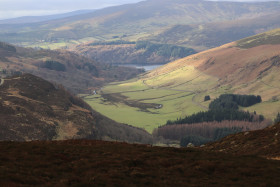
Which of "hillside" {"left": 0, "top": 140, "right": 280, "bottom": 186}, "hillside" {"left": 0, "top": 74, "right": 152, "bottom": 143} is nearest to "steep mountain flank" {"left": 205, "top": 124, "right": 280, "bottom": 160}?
"hillside" {"left": 0, "top": 140, "right": 280, "bottom": 186}

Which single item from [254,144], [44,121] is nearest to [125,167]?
[254,144]

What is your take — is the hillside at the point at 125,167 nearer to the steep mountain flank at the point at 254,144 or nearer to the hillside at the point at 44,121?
the steep mountain flank at the point at 254,144

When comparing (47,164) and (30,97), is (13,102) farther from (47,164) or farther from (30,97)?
(47,164)

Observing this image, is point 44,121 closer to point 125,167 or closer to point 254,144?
point 254,144

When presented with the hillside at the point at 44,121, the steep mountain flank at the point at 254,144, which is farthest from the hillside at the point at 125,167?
the hillside at the point at 44,121

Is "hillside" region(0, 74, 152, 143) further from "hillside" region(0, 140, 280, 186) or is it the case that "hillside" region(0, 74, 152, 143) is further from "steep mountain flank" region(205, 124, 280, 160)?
"steep mountain flank" region(205, 124, 280, 160)
